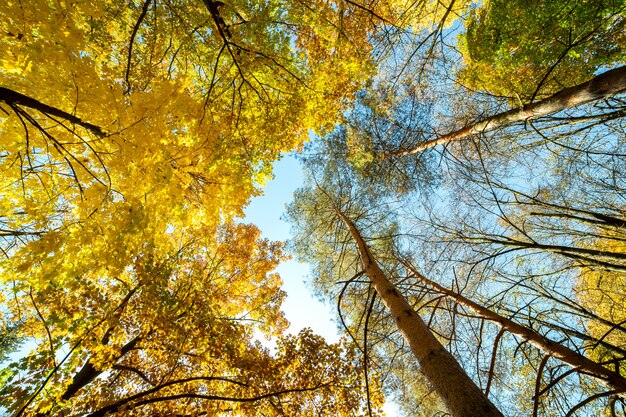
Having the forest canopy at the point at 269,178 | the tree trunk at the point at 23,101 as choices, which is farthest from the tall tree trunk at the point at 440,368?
the tree trunk at the point at 23,101

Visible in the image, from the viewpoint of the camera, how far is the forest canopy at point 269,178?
2684 mm

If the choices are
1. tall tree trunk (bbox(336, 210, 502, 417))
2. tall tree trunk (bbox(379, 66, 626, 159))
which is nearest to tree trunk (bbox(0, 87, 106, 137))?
tall tree trunk (bbox(336, 210, 502, 417))

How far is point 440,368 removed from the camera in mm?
1927

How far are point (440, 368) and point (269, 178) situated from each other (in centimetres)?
429

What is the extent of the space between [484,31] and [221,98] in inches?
184

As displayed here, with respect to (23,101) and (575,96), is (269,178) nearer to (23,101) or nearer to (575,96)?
(23,101)

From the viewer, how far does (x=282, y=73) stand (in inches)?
180

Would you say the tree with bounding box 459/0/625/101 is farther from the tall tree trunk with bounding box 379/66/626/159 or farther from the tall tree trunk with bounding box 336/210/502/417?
the tall tree trunk with bounding box 336/210/502/417

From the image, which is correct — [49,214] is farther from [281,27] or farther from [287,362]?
[281,27]

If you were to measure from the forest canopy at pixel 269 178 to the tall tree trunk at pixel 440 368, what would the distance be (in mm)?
19

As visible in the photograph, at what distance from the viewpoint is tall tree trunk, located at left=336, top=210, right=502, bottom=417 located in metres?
1.57

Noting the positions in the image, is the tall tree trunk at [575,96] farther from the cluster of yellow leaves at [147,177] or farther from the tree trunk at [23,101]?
the tree trunk at [23,101]

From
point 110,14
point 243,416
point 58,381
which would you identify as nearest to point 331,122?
point 110,14

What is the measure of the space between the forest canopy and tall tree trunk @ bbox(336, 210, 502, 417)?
0.06 ft
